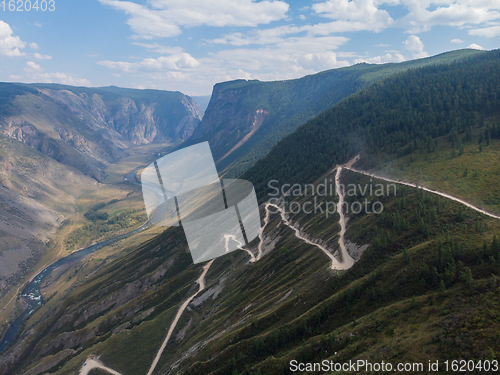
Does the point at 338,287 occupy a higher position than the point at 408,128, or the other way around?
the point at 408,128

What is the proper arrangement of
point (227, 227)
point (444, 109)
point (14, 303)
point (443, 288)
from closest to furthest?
point (443, 288) < point (227, 227) < point (444, 109) < point (14, 303)

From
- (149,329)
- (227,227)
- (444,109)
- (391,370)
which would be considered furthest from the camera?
(444,109)

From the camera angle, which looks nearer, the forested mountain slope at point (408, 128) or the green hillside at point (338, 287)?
the green hillside at point (338, 287)

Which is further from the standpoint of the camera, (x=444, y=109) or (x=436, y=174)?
(x=444, y=109)

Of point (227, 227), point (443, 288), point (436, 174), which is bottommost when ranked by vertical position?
point (227, 227)

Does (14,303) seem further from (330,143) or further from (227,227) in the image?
(330,143)

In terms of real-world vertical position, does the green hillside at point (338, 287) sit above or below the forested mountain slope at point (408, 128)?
below

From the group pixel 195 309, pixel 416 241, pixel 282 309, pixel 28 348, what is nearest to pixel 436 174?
pixel 416 241

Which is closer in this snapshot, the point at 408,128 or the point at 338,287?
the point at 338,287

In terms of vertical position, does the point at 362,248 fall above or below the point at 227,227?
above

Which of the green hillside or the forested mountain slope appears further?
the forested mountain slope

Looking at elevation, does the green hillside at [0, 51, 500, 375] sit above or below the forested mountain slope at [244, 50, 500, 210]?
below
